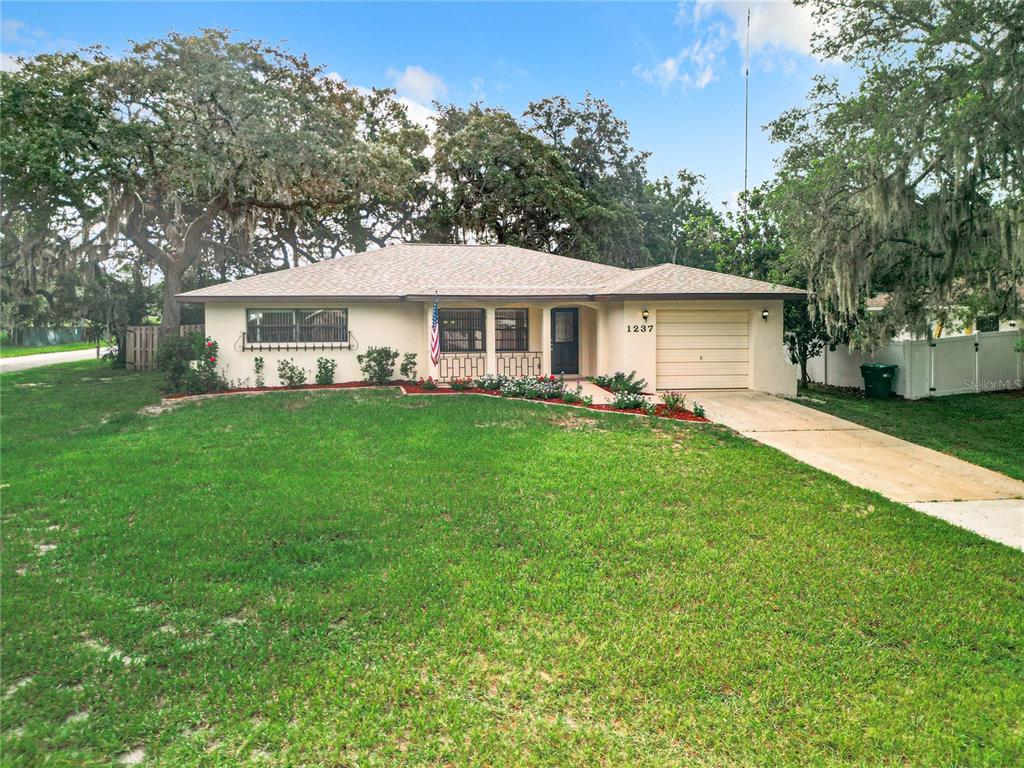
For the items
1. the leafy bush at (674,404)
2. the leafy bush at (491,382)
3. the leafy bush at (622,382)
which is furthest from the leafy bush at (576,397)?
the leafy bush at (491,382)

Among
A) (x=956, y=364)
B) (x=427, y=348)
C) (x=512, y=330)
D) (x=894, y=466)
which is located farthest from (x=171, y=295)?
(x=956, y=364)

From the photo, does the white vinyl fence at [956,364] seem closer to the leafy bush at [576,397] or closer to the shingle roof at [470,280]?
the shingle roof at [470,280]

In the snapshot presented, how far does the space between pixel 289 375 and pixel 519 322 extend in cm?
616

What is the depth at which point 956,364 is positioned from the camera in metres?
14.6

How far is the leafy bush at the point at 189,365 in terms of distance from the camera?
14.1 m

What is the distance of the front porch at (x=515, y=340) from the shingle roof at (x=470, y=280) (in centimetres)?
58

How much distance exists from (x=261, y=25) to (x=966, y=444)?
74.8 ft

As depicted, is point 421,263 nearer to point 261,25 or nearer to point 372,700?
point 261,25

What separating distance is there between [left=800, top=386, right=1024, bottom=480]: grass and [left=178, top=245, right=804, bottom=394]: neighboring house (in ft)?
5.92

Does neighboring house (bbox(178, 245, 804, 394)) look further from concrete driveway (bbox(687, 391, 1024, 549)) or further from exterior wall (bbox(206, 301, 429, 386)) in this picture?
concrete driveway (bbox(687, 391, 1024, 549))

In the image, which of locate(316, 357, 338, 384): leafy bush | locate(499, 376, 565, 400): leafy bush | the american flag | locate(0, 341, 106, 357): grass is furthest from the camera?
locate(0, 341, 106, 357): grass

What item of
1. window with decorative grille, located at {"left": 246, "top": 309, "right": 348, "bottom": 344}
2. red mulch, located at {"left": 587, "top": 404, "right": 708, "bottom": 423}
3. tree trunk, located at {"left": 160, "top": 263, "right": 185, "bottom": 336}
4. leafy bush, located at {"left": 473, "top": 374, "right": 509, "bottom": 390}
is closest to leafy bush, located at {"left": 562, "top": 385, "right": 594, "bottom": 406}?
red mulch, located at {"left": 587, "top": 404, "right": 708, "bottom": 423}

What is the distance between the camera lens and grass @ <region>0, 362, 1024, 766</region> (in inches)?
115

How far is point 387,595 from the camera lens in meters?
→ 4.27
